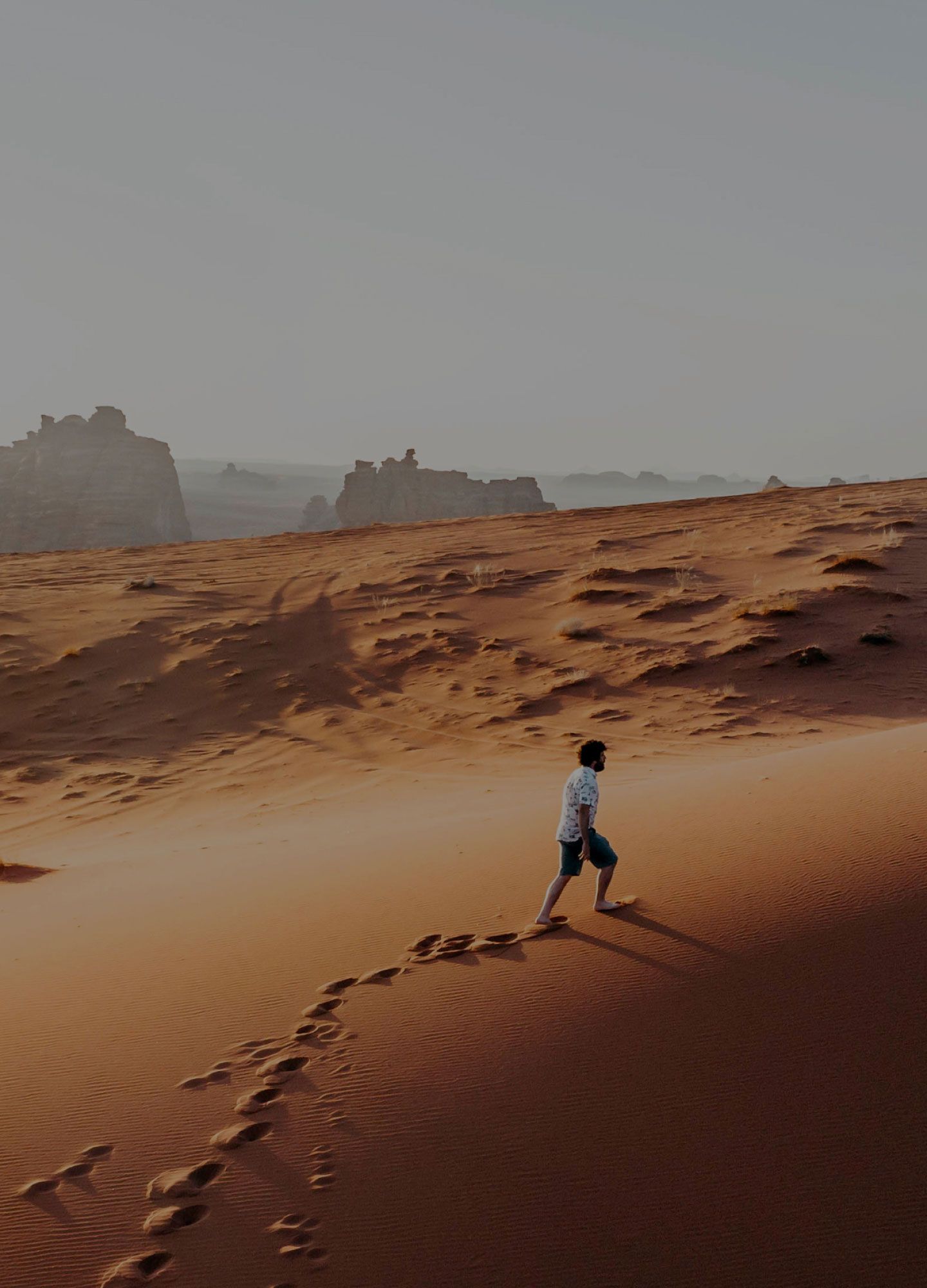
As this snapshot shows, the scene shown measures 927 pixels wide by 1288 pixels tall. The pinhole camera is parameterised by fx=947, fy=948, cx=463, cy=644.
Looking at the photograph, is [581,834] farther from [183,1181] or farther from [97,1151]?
[97,1151]

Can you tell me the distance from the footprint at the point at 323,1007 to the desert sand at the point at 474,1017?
0.05 feet

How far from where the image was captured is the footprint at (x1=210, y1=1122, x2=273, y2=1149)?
365cm

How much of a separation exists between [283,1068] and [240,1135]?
1.33 ft

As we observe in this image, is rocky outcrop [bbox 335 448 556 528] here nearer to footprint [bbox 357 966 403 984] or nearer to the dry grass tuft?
the dry grass tuft

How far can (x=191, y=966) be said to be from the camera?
17.0 feet

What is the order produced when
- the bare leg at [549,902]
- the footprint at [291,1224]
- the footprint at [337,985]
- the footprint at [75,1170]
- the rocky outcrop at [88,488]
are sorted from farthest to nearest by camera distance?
the rocky outcrop at [88,488], the bare leg at [549,902], the footprint at [337,985], the footprint at [75,1170], the footprint at [291,1224]

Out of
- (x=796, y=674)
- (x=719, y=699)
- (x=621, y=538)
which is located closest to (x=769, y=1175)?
(x=719, y=699)

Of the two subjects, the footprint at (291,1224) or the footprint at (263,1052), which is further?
the footprint at (263,1052)

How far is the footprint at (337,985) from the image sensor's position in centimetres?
469

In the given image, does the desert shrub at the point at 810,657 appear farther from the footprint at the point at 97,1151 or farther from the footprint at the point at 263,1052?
the footprint at the point at 97,1151

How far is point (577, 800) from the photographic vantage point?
4938mm

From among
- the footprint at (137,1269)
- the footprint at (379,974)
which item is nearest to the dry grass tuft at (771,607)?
the footprint at (379,974)

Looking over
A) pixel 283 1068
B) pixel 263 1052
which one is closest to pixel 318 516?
pixel 263 1052

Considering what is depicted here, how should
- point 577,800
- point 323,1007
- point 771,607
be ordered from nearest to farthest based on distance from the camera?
point 323,1007 → point 577,800 → point 771,607
